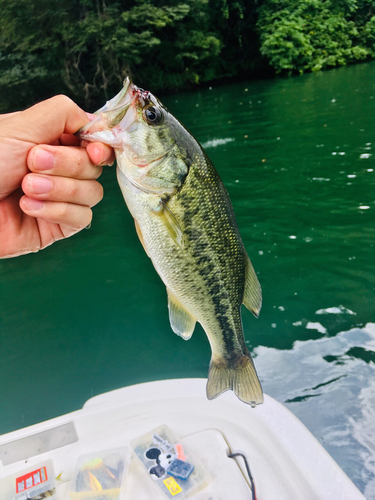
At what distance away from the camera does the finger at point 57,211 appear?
1.60 m

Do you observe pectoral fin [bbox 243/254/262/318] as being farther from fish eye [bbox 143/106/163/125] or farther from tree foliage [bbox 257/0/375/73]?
tree foliage [bbox 257/0/375/73]

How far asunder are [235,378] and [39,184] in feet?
4.13

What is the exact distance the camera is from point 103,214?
8562mm

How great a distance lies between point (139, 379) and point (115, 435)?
1.44 m

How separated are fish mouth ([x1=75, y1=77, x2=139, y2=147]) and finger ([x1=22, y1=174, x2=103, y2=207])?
23 cm

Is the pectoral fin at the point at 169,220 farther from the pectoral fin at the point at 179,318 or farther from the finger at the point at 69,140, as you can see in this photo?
the finger at the point at 69,140

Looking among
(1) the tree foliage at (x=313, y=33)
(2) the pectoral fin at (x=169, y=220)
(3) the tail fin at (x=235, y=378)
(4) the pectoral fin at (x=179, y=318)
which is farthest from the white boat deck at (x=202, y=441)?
(1) the tree foliage at (x=313, y=33)

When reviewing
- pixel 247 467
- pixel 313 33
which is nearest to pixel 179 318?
pixel 247 467

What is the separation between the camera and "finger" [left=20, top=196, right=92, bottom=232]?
160 cm

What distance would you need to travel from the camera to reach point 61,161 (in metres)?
1.54

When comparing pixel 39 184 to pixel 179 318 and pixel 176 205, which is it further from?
pixel 179 318

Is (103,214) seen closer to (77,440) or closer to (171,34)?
(77,440)

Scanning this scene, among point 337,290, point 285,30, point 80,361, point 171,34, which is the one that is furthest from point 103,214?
point 285,30

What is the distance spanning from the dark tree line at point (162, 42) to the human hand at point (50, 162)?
75.5ft
